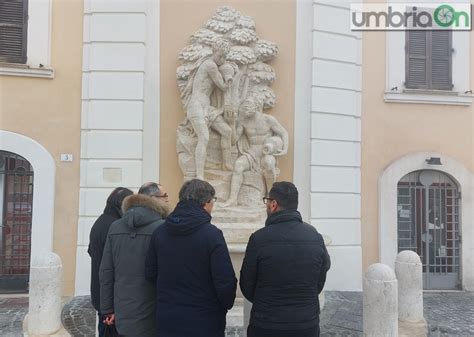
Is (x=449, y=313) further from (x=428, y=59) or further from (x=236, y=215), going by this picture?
(x=428, y=59)

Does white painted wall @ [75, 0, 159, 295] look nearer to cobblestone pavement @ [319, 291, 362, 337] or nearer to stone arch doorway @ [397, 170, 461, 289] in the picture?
→ cobblestone pavement @ [319, 291, 362, 337]

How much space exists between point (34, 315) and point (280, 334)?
3242mm

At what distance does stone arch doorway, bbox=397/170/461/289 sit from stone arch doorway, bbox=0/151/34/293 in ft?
21.4

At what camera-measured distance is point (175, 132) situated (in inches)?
324

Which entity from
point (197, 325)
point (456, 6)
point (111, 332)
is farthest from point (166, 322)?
point (456, 6)

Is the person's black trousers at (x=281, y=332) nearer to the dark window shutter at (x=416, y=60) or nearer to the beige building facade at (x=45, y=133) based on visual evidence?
the beige building facade at (x=45, y=133)

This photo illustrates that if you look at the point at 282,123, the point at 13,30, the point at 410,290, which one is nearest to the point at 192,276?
the point at 410,290

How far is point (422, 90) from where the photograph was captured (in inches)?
358

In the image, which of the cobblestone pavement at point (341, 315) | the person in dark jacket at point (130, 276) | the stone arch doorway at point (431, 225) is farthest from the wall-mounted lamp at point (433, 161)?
the person in dark jacket at point (130, 276)

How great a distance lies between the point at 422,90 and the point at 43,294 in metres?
7.26

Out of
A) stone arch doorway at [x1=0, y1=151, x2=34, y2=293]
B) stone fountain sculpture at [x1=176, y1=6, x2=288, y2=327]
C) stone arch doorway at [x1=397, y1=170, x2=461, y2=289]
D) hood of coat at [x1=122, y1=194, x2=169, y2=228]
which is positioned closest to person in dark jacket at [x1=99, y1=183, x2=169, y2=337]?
hood of coat at [x1=122, y1=194, x2=169, y2=228]

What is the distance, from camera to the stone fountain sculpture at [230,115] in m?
7.81

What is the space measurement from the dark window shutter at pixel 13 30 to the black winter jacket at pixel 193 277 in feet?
21.0

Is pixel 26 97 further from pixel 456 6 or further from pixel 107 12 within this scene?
pixel 456 6
